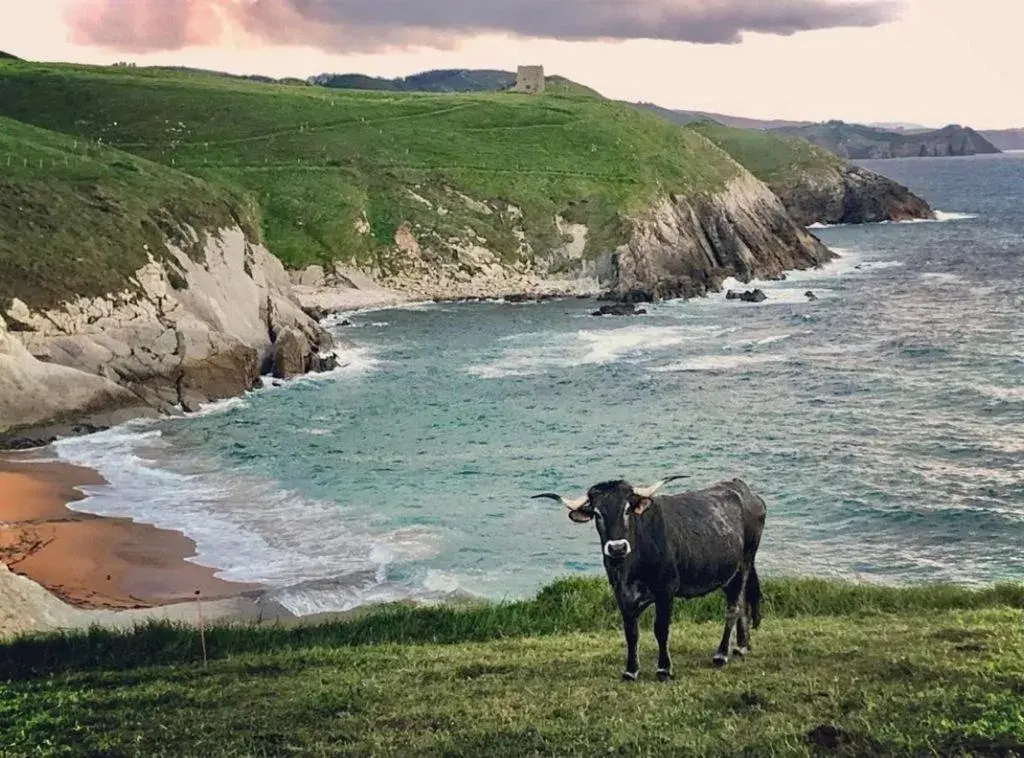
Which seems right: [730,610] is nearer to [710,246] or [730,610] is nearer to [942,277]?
[942,277]

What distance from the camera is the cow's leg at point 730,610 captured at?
615 inches

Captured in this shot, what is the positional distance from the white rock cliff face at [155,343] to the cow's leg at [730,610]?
1594 inches

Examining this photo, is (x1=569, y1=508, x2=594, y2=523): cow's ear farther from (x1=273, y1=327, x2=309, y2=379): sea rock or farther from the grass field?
(x1=273, y1=327, x2=309, y2=379): sea rock

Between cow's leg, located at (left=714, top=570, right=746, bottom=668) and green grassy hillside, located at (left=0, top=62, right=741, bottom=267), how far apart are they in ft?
269

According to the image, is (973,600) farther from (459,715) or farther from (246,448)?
(246,448)

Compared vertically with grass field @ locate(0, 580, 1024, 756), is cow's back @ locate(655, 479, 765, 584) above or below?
above

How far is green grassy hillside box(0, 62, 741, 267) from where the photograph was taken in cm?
10162

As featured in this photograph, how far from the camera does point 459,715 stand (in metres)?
14.0

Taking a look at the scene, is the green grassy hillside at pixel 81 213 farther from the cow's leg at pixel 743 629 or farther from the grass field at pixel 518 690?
the cow's leg at pixel 743 629

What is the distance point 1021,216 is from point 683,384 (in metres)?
131

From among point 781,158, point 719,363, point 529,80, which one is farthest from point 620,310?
point 781,158

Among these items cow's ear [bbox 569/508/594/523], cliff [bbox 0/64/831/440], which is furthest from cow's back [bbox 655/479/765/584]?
cliff [bbox 0/64/831/440]

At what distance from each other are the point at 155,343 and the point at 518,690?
4604 centimetres

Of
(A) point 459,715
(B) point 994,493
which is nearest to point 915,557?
(B) point 994,493
